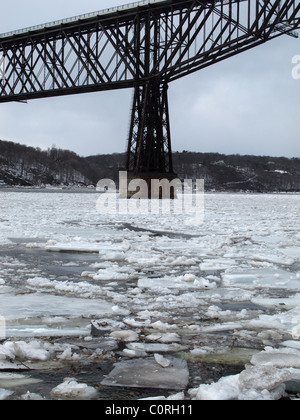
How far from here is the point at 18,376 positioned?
1901 millimetres

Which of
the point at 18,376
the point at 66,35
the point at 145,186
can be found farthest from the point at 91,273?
the point at 66,35

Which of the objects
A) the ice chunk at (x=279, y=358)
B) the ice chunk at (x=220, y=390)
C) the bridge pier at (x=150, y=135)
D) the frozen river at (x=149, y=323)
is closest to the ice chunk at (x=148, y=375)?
the frozen river at (x=149, y=323)

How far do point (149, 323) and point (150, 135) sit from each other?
20231mm

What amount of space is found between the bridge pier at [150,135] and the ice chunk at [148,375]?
786 inches

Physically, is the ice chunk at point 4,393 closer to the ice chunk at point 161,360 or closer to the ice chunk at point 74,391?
the ice chunk at point 74,391

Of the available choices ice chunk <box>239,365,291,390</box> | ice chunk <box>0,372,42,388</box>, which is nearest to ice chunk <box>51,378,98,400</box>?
ice chunk <box>0,372,42,388</box>

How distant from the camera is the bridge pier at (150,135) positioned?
72.5 ft

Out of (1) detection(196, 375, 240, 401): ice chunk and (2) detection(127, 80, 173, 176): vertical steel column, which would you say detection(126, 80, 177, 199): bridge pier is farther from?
(1) detection(196, 375, 240, 401): ice chunk

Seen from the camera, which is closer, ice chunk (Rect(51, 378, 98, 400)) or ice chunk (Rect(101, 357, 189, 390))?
ice chunk (Rect(51, 378, 98, 400))

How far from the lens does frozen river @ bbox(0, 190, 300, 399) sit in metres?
1.86

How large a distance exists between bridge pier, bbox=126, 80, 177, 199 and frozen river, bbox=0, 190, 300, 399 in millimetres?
16790
